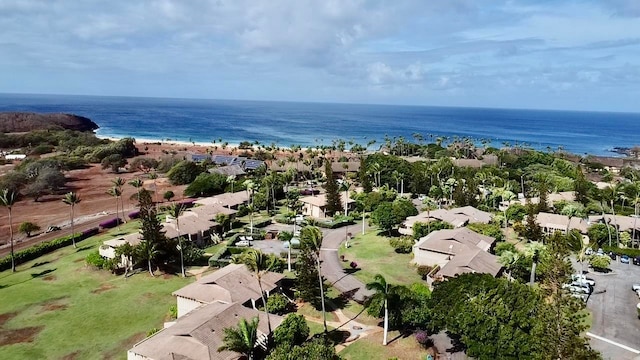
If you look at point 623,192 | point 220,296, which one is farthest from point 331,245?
point 623,192

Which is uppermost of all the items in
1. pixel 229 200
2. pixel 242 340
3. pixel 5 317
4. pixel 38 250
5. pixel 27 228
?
pixel 242 340

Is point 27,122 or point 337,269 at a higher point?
point 27,122

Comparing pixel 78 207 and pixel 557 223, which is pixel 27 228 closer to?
pixel 78 207

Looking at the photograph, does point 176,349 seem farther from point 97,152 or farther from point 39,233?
point 97,152

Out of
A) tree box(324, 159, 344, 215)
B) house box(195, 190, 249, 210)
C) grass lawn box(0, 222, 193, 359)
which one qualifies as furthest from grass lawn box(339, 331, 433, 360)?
house box(195, 190, 249, 210)

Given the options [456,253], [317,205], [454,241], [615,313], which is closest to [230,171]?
[317,205]

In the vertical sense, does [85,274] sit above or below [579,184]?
below

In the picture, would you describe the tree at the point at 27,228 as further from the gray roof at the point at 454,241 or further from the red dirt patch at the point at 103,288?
the gray roof at the point at 454,241
